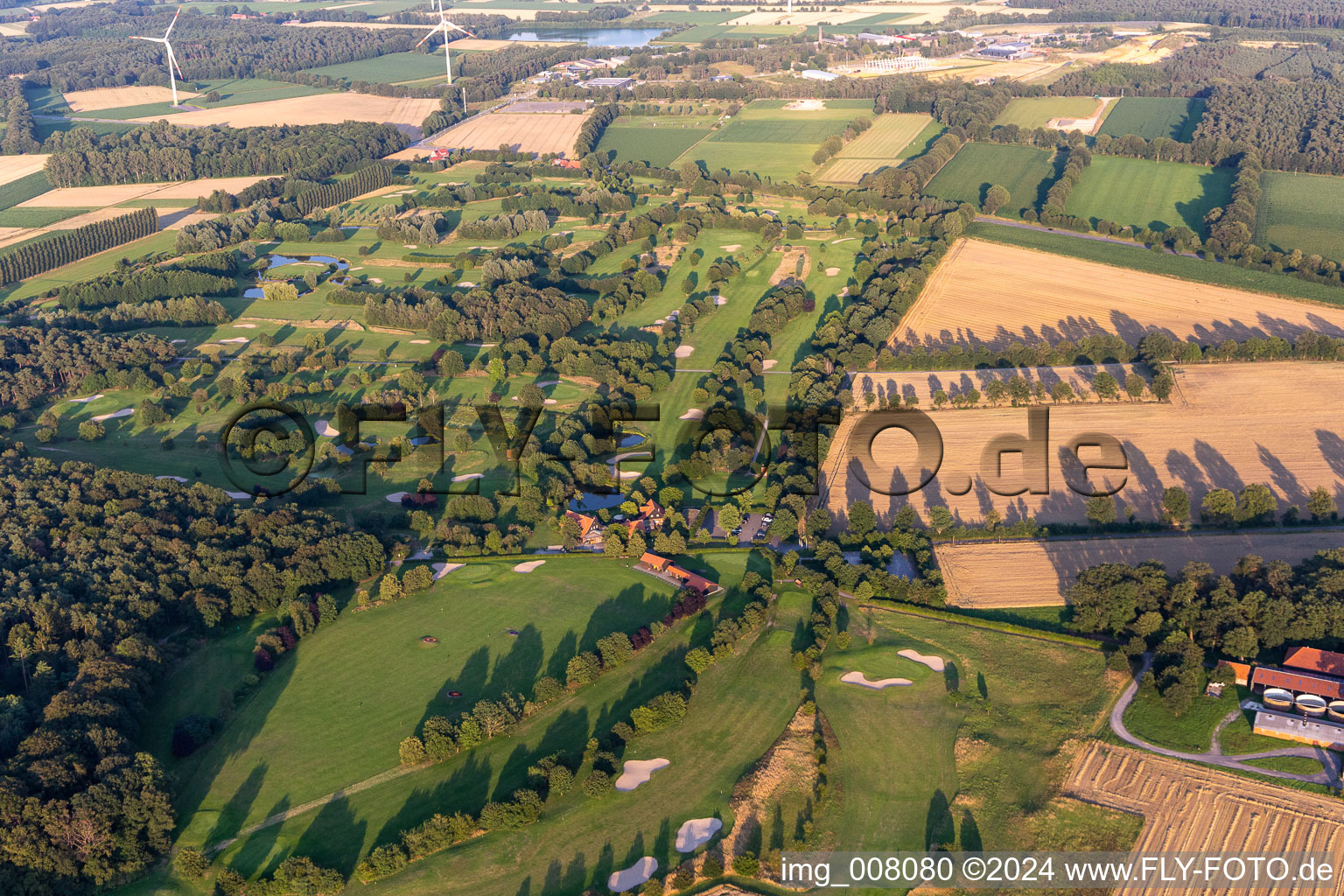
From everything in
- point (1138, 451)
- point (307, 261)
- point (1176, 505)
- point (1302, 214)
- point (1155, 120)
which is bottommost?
point (1176, 505)

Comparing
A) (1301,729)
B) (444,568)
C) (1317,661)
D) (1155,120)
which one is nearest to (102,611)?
(444,568)

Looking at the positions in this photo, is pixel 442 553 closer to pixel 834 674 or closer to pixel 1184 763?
pixel 834 674

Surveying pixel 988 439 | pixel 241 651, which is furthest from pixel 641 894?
pixel 988 439

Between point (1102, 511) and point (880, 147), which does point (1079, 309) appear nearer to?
point (1102, 511)

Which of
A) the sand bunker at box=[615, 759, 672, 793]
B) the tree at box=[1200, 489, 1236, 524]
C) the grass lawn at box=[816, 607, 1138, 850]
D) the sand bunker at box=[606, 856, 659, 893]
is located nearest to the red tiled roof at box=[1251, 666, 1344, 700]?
the grass lawn at box=[816, 607, 1138, 850]

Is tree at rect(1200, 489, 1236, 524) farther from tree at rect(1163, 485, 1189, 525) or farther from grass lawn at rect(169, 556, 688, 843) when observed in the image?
grass lawn at rect(169, 556, 688, 843)

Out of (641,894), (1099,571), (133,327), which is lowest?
(641,894)

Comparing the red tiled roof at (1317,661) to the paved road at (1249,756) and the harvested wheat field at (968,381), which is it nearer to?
the paved road at (1249,756)
